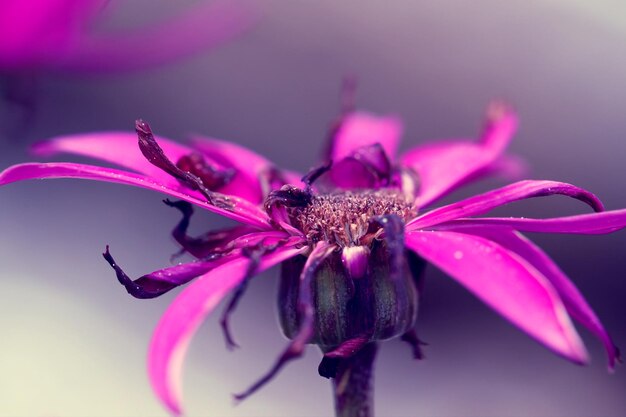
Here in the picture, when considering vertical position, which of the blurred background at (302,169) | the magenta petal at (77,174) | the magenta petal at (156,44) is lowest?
the blurred background at (302,169)

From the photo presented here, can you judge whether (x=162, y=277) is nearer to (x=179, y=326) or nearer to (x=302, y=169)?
(x=179, y=326)

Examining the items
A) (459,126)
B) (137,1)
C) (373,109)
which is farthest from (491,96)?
(137,1)

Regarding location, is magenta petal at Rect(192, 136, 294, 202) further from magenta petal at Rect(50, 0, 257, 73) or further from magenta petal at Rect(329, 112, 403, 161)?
magenta petal at Rect(50, 0, 257, 73)

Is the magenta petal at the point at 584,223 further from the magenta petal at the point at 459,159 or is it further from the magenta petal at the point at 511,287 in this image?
the magenta petal at the point at 459,159

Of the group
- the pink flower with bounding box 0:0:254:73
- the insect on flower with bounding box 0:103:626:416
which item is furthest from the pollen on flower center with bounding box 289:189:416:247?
the pink flower with bounding box 0:0:254:73

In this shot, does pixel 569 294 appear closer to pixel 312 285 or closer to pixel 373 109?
pixel 312 285

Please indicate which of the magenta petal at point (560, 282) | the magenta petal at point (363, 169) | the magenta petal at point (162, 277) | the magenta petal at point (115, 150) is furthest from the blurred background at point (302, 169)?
the magenta petal at point (560, 282)
